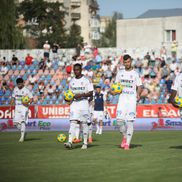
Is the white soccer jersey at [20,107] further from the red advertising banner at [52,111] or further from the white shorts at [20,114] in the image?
the red advertising banner at [52,111]

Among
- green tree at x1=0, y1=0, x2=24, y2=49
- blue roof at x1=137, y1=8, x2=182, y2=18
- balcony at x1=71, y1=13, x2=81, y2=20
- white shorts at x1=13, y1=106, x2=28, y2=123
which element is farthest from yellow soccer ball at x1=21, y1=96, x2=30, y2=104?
balcony at x1=71, y1=13, x2=81, y2=20

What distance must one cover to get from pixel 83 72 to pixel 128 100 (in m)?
21.1

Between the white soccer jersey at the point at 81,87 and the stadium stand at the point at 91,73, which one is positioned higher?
the stadium stand at the point at 91,73

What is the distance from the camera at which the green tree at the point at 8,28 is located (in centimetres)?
5252

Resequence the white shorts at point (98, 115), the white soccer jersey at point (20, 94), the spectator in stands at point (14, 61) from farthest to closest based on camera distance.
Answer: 1. the spectator in stands at point (14, 61)
2. the white shorts at point (98, 115)
3. the white soccer jersey at point (20, 94)

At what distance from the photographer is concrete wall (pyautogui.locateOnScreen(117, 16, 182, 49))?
64.6 meters

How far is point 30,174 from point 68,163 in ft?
6.00

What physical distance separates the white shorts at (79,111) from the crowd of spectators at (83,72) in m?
17.8

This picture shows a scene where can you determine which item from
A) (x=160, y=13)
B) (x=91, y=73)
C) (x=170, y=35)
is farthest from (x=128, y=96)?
(x=160, y=13)

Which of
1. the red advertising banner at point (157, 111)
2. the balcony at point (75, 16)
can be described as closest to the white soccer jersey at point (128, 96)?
the red advertising banner at point (157, 111)

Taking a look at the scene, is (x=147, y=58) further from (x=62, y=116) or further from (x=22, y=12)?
(x=22, y=12)

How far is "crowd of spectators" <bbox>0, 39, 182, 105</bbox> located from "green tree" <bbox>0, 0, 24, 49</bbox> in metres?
9.47

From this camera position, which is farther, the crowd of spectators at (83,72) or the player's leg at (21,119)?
the crowd of spectators at (83,72)

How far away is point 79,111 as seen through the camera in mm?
17094
